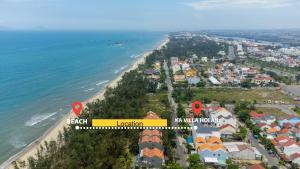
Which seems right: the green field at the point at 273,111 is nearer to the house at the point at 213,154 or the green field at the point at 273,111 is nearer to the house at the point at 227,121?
the house at the point at 227,121

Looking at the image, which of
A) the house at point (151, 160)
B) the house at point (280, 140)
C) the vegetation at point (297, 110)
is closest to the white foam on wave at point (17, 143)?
the house at point (151, 160)

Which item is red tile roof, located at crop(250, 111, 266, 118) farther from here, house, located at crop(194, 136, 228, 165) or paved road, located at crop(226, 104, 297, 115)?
house, located at crop(194, 136, 228, 165)

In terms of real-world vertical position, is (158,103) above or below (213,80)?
below

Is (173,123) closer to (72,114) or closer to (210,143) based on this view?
(210,143)

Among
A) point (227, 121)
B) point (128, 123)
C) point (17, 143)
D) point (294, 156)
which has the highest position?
point (128, 123)

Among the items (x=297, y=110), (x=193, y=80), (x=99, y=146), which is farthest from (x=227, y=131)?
(x=193, y=80)

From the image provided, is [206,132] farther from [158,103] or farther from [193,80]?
[193,80]

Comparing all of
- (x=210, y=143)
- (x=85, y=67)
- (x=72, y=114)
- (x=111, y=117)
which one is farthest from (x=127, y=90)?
(x=85, y=67)
